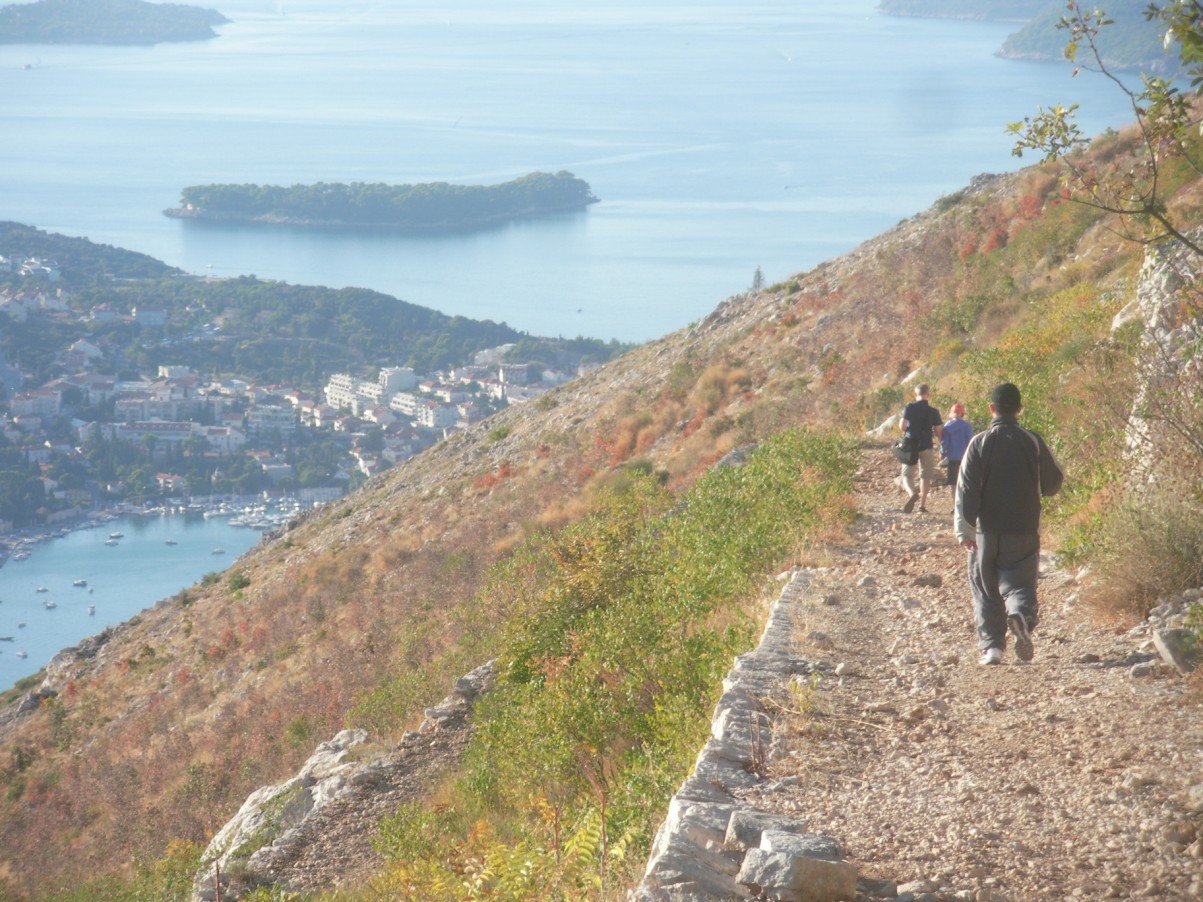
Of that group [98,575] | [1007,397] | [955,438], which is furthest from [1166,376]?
[98,575]

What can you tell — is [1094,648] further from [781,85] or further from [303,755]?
Answer: [781,85]

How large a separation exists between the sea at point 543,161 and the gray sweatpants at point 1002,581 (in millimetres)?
30438

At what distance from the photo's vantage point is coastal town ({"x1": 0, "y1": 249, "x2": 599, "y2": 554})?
4972 centimetres

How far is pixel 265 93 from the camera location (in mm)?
181875

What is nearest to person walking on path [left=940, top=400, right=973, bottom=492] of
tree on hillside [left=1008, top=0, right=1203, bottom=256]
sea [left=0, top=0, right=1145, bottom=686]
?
tree on hillside [left=1008, top=0, right=1203, bottom=256]

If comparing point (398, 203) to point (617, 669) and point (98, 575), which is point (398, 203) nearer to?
point (98, 575)

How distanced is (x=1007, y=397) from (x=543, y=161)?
377 ft

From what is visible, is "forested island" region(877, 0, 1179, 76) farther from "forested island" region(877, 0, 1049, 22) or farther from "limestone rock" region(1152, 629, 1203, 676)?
"limestone rock" region(1152, 629, 1203, 676)

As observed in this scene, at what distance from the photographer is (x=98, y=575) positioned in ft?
129

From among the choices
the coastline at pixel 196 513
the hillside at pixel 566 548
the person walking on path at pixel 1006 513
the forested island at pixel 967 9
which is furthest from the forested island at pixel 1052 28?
the coastline at pixel 196 513

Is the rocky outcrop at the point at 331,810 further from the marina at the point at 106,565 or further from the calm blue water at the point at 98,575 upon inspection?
the calm blue water at the point at 98,575

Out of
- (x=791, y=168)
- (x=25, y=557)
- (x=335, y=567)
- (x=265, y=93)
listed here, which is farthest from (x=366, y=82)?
(x=335, y=567)

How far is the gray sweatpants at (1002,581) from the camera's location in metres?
5.13

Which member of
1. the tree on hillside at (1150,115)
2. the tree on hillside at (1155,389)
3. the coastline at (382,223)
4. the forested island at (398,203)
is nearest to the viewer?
the tree on hillside at (1150,115)
